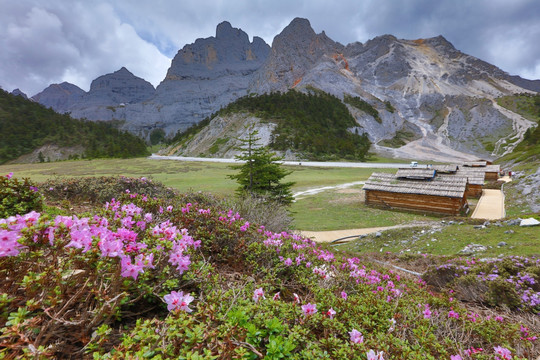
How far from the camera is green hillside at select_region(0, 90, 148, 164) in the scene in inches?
3144

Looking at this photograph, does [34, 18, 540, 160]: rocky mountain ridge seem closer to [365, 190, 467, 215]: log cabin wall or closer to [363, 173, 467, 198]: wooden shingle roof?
[363, 173, 467, 198]: wooden shingle roof

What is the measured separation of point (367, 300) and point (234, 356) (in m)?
1.95

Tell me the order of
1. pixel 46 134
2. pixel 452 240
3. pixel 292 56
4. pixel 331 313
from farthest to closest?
pixel 292 56 < pixel 46 134 < pixel 452 240 < pixel 331 313

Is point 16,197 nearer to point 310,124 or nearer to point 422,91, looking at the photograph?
point 310,124

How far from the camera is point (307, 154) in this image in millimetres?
62750

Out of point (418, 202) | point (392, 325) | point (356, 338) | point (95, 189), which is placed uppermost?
point (95, 189)

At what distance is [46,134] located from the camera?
89062 mm

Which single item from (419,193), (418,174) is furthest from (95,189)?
(418,174)

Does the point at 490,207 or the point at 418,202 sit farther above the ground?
the point at 418,202

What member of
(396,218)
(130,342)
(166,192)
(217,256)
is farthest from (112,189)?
(396,218)

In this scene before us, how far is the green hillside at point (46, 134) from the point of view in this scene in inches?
3144

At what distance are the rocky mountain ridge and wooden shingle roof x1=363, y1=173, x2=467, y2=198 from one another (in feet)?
202

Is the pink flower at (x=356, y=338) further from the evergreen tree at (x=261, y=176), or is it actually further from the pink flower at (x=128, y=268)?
the evergreen tree at (x=261, y=176)

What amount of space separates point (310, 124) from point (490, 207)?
216 feet
